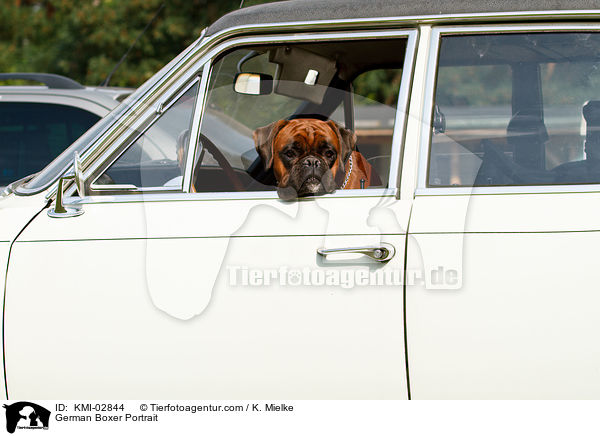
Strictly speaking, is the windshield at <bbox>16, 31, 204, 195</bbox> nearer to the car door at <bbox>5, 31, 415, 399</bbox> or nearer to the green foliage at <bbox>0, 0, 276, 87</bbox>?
the car door at <bbox>5, 31, 415, 399</bbox>

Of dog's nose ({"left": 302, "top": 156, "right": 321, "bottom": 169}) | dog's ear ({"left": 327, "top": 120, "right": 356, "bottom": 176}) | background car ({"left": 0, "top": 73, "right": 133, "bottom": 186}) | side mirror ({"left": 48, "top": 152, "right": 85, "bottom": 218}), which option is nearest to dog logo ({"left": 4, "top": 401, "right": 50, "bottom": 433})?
side mirror ({"left": 48, "top": 152, "right": 85, "bottom": 218})

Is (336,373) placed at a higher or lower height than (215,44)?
lower

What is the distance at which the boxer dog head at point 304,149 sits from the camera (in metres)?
2.60

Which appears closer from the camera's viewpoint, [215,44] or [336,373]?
[336,373]

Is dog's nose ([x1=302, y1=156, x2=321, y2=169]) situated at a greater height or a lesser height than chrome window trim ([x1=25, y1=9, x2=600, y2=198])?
lesser

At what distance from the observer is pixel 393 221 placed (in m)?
2.22

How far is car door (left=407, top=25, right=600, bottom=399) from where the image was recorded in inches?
83.4

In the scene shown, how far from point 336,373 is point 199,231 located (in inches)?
25.2

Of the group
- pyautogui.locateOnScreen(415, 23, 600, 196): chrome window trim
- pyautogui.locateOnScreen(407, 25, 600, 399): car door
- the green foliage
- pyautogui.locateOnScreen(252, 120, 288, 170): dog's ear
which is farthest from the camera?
the green foliage

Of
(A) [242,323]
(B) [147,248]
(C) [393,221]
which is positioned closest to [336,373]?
(A) [242,323]

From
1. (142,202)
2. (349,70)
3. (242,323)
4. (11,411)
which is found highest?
(349,70)

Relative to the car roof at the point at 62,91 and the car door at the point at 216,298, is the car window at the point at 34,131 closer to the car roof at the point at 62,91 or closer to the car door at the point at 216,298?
the car roof at the point at 62,91

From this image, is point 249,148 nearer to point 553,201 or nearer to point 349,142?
point 349,142

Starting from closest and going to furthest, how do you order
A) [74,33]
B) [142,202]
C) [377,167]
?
1. [142,202]
2. [377,167]
3. [74,33]
